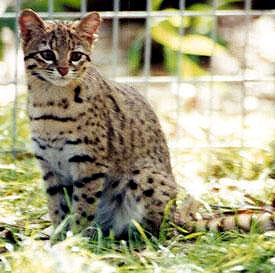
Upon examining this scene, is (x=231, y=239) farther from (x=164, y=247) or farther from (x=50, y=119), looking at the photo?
(x=50, y=119)

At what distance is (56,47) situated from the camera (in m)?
5.26

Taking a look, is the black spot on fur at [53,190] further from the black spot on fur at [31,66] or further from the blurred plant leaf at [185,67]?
the blurred plant leaf at [185,67]

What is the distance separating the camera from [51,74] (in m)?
5.26

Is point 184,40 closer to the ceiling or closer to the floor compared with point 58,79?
closer to the ceiling

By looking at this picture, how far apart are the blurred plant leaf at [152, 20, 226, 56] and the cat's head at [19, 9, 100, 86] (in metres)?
2.31

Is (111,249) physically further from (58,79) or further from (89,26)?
(89,26)

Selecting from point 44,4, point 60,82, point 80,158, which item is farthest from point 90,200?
point 44,4

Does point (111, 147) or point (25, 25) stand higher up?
point (25, 25)

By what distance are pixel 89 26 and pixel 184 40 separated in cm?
244

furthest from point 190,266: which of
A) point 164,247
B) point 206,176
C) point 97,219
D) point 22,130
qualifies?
point 22,130

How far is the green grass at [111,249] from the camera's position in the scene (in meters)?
4.68

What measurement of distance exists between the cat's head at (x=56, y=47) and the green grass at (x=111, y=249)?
2.51ft

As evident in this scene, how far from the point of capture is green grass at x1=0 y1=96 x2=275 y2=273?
4684mm

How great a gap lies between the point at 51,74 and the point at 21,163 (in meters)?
1.73
